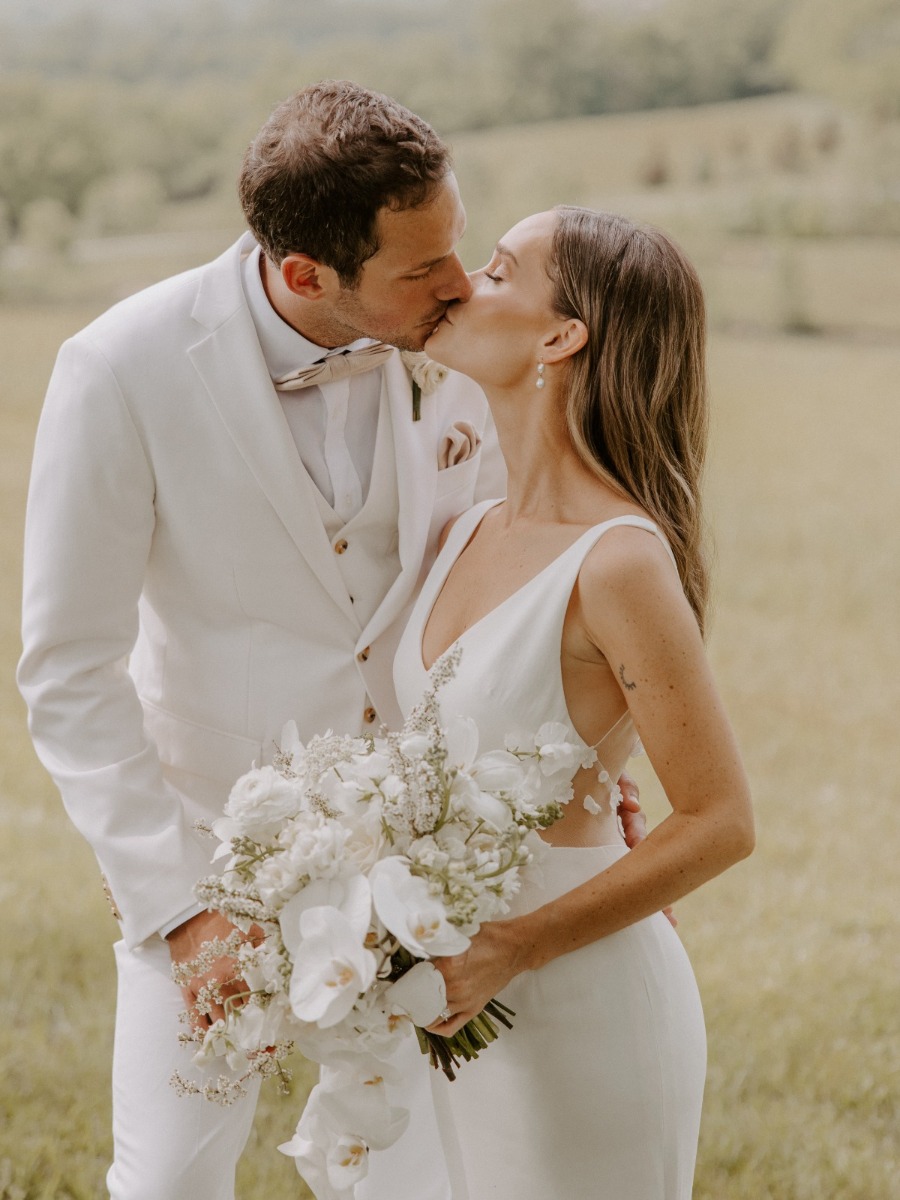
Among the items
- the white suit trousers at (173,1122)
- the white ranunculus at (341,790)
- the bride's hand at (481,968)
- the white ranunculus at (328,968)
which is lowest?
the white suit trousers at (173,1122)

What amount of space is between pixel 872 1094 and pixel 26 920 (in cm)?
255

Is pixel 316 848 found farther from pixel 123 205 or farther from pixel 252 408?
pixel 123 205

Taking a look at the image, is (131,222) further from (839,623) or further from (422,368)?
(422,368)

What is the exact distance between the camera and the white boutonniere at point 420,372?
2299 mm

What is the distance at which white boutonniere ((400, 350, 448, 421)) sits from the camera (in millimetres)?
2299

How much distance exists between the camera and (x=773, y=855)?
212 inches

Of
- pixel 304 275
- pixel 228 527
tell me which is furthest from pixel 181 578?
pixel 304 275

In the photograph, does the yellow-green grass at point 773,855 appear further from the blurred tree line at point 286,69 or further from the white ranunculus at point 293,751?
the white ranunculus at point 293,751

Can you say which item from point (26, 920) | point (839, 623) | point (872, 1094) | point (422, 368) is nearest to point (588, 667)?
point (422, 368)

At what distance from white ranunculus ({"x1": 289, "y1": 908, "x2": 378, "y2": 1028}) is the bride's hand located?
0.20m

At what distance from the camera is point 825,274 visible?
9.27 meters

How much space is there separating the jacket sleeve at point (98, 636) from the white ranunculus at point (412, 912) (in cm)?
67

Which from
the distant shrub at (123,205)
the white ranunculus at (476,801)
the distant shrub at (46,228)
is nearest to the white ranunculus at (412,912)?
the white ranunculus at (476,801)

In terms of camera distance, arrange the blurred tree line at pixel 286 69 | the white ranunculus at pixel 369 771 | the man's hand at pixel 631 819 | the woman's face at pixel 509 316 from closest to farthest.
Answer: the white ranunculus at pixel 369 771, the woman's face at pixel 509 316, the man's hand at pixel 631 819, the blurred tree line at pixel 286 69
